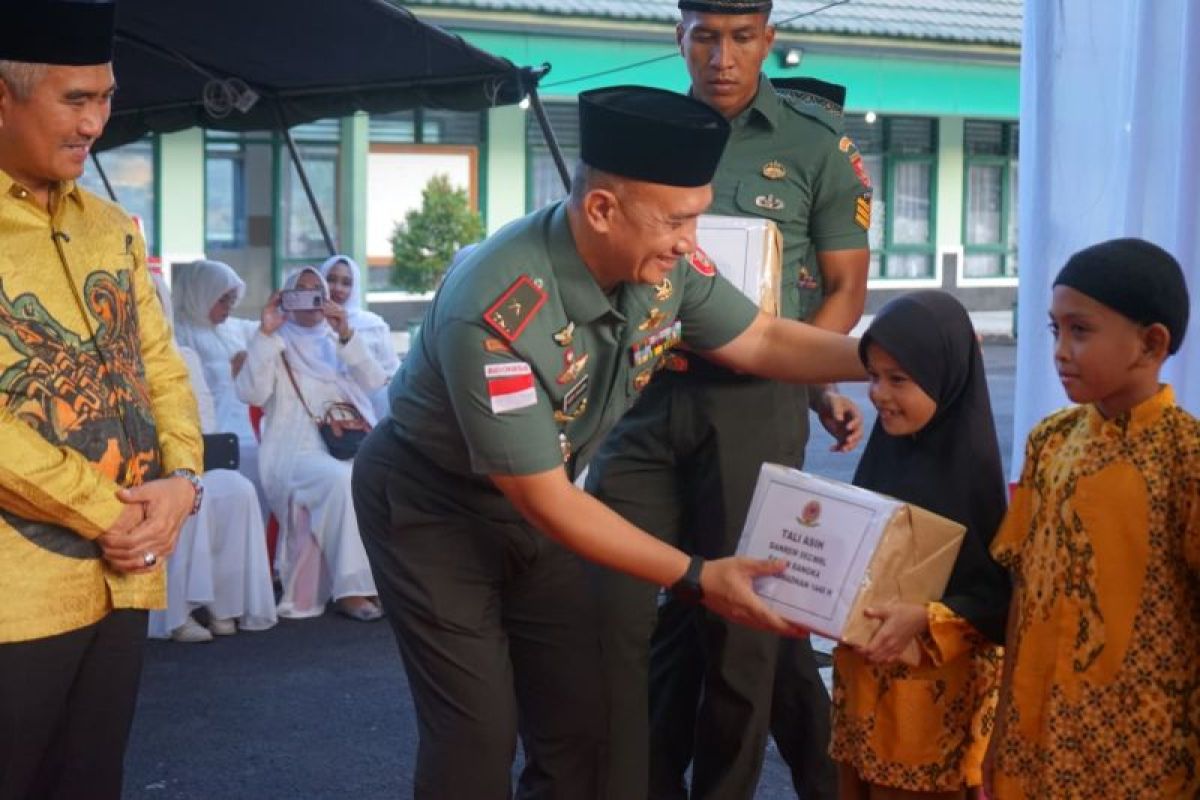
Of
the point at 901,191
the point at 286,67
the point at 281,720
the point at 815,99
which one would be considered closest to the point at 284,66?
the point at 286,67

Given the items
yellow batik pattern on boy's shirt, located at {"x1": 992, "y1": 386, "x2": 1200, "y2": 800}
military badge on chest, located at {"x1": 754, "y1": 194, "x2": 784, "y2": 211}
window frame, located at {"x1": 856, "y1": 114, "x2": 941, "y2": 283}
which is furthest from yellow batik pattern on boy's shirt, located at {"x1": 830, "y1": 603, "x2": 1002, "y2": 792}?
window frame, located at {"x1": 856, "y1": 114, "x2": 941, "y2": 283}

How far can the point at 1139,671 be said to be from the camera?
300 centimetres

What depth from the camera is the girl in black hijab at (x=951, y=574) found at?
3.35 m

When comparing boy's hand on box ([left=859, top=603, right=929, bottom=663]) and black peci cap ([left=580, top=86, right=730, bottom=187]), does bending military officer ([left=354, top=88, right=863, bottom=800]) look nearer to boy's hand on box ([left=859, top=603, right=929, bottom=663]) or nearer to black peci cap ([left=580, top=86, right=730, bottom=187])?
black peci cap ([left=580, top=86, right=730, bottom=187])

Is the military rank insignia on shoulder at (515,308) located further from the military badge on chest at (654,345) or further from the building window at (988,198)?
the building window at (988,198)

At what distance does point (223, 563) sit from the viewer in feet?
23.6

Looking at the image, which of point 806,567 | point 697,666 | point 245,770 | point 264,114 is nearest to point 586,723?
point 806,567

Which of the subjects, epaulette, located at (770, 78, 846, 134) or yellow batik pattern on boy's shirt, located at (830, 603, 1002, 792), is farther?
epaulette, located at (770, 78, 846, 134)

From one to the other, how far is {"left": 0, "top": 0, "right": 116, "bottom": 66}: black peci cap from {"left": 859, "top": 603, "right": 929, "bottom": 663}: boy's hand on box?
175 cm

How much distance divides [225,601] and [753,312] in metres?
4.08

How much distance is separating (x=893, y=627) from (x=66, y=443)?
1561 mm

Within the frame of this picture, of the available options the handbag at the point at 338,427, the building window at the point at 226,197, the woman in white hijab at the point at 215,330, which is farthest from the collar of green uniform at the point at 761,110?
the building window at the point at 226,197

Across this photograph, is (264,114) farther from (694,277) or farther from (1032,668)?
Answer: (1032,668)

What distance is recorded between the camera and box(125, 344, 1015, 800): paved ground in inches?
200
